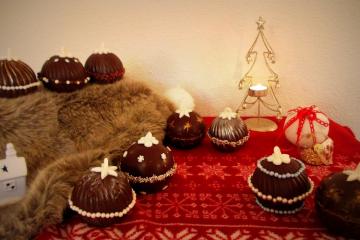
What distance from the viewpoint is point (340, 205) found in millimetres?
659

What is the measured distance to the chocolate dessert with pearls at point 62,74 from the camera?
3.14 ft

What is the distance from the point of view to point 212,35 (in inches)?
49.4

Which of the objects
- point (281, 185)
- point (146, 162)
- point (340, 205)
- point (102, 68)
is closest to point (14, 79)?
point (102, 68)

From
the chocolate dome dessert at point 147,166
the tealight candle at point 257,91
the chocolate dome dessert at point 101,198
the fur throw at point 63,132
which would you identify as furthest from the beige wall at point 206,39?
the chocolate dome dessert at point 101,198

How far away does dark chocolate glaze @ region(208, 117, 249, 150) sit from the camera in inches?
39.2

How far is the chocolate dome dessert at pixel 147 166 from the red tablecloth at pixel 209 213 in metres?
0.03

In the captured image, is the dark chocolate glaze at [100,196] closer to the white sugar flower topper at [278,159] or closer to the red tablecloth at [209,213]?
the red tablecloth at [209,213]

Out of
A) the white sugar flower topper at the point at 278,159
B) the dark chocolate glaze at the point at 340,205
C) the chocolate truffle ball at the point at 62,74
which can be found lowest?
the dark chocolate glaze at the point at 340,205

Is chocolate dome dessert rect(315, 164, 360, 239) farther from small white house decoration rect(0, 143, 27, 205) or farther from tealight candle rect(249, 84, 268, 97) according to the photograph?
small white house decoration rect(0, 143, 27, 205)

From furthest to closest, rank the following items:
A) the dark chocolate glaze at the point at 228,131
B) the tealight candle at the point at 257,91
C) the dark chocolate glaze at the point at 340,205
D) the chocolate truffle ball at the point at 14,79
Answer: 1. the tealight candle at the point at 257,91
2. the dark chocolate glaze at the point at 228,131
3. the chocolate truffle ball at the point at 14,79
4. the dark chocolate glaze at the point at 340,205

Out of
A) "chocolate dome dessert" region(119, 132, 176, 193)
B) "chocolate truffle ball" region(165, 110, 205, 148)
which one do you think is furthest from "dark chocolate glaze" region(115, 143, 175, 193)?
"chocolate truffle ball" region(165, 110, 205, 148)

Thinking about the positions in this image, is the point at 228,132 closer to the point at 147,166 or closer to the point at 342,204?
the point at 147,166

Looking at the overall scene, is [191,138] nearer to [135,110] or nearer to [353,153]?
[135,110]

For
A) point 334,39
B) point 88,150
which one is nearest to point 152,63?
point 88,150
